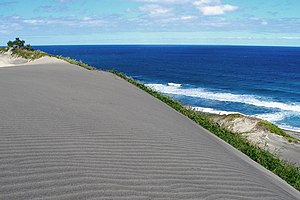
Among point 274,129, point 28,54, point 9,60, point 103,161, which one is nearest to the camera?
point 103,161

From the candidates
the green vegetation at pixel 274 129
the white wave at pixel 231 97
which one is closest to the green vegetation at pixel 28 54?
the white wave at pixel 231 97

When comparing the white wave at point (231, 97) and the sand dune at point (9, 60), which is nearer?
the white wave at point (231, 97)

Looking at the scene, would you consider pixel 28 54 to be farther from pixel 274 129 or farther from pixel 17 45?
pixel 274 129

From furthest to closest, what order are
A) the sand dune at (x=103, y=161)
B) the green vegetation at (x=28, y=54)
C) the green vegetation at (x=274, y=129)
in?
1. the green vegetation at (x=28, y=54)
2. the green vegetation at (x=274, y=129)
3. the sand dune at (x=103, y=161)

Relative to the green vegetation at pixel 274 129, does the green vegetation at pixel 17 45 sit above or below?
above

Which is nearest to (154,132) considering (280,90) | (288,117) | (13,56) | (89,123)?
(89,123)

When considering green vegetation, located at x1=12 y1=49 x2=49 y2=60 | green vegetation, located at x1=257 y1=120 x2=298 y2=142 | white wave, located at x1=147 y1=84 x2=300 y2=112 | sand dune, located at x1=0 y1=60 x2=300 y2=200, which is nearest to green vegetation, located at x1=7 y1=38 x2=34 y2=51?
green vegetation, located at x1=12 y1=49 x2=49 y2=60

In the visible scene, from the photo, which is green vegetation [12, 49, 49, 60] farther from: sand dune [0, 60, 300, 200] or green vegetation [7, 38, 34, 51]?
sand dune [0, 60, 300, 200]

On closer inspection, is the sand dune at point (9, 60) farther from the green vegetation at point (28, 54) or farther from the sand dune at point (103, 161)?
the sand dune at point (103, 161)

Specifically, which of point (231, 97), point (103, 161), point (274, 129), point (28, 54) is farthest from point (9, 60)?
point (103, 161)

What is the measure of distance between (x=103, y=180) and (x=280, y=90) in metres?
45.8

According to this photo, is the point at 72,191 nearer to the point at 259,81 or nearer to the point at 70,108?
the point at 70,108

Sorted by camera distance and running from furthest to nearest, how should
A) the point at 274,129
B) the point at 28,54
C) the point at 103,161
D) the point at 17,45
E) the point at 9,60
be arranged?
the point at 17,45 → the point at 28,54 → the point at 9,60 → the point at 274,129 → the point at 103,161

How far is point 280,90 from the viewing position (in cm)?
4562
